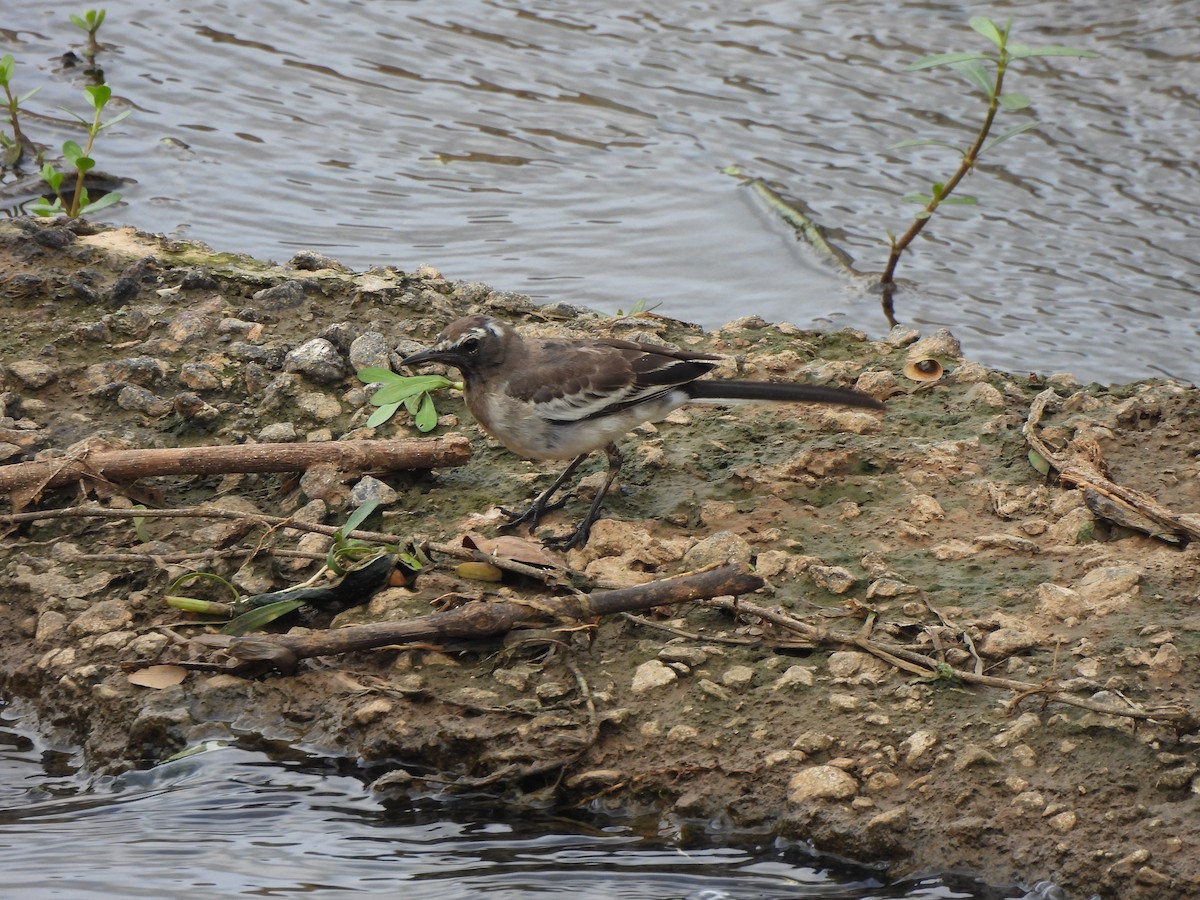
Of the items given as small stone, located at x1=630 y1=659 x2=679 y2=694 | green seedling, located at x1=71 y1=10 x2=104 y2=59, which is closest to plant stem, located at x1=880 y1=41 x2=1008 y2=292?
small stone, located at x1=630 y1=659 x2=679 y2=694

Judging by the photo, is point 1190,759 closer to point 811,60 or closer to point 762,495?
point 762,495

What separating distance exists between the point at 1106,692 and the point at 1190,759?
34 centimetres

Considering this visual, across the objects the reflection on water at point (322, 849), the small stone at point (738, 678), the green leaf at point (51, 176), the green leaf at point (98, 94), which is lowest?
the reflection on water at point (322, 849)

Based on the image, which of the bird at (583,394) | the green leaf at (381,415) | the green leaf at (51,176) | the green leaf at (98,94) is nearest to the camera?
the bird at (583,394)

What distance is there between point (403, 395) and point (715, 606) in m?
1.89

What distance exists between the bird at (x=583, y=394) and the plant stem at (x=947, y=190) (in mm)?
2904

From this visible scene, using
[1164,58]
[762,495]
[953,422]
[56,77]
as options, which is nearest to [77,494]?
[762,495]

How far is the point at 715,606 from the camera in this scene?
5.05 metres

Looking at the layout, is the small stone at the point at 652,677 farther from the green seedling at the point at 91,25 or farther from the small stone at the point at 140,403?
the green seedling at the point at 91,25

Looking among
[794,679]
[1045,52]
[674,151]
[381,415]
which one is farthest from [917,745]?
[674,151]

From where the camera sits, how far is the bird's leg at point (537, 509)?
228 inches

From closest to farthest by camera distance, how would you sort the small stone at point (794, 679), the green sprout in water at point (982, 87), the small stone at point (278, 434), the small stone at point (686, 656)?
the small stone at point (794, 679) → the small stone at point (686, 656) → the small stone at point (278, 434) → the green sprout in water at point (982, 87)

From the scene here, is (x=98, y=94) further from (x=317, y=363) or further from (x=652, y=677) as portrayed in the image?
(x=652, y=677)

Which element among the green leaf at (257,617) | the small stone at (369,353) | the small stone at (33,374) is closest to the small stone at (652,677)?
the green leaf at (257,617)
